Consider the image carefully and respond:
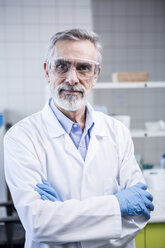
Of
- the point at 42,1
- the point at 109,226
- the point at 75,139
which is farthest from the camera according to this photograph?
the point at 42,1

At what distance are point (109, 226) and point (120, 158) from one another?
353 millimetres

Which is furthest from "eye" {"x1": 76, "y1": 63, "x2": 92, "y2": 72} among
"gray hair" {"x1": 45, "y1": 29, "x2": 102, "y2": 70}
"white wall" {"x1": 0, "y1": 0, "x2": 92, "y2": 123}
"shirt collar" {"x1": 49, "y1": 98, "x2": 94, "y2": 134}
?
"white wall" {"x1": 0, "y1": 0, "x2": 92, "y2": 123}

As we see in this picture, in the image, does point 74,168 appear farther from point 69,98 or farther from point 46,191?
point 69,98

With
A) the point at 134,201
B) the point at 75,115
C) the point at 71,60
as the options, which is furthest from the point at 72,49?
the point at 134,201

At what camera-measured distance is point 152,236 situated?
145cm

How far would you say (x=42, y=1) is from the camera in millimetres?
2961

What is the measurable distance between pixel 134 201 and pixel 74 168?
278mm

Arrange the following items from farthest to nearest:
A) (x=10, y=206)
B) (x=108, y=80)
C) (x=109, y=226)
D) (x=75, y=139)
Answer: (x=108, y=80) → (x=10, y=206) → (x=75, y=139) → (x=109, y=226)

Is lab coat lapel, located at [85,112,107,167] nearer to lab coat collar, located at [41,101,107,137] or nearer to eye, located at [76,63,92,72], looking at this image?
lab coat collar, located at [41,101,107,137]

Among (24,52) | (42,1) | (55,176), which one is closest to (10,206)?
(55,176)

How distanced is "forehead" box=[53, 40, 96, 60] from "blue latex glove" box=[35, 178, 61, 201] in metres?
0.52

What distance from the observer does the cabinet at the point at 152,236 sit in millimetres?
1445

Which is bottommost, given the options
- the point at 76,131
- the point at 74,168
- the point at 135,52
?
the point at 74,168

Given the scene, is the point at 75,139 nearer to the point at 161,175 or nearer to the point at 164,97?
the point at 161,175
